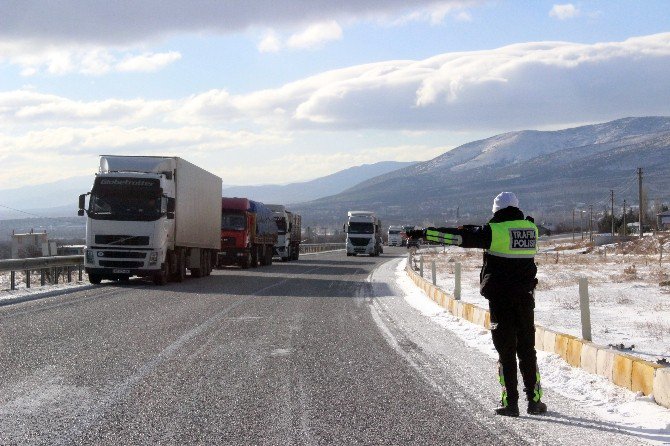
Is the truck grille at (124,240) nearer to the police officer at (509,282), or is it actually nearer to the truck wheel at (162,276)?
the truck wheel at (162,276)

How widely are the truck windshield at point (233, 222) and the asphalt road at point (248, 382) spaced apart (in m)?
22.5

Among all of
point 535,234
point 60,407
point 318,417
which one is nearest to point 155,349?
point 60,407

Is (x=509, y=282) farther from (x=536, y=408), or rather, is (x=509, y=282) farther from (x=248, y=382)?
(x=248, y=382)

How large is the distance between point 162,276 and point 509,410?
65.6 feet

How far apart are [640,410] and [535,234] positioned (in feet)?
5.88

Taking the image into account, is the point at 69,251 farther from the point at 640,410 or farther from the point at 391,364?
the point at 640,410

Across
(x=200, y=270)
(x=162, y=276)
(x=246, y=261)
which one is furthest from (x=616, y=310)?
(x=246, y=261)

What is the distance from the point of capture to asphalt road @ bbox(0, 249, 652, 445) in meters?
6.93

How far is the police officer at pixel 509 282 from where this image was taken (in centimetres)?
805

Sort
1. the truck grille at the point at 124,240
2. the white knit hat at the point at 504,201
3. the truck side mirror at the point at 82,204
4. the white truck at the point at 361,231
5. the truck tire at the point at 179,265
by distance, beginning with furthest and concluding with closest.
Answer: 1. the white truck at the point at 361,231
2. the truck tire at the point at 179,265
3. the truck grille at the point at 124,240
4. the truck side mirror at the point at 82,204
5. the white knit hat at the point at 504,201

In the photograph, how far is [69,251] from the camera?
38.6 metres

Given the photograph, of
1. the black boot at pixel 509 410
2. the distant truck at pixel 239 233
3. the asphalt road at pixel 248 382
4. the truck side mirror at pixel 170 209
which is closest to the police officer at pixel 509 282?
the black boot at pixel 509 410

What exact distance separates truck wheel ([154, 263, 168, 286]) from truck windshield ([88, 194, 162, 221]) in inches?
63.9

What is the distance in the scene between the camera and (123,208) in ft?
85.1
